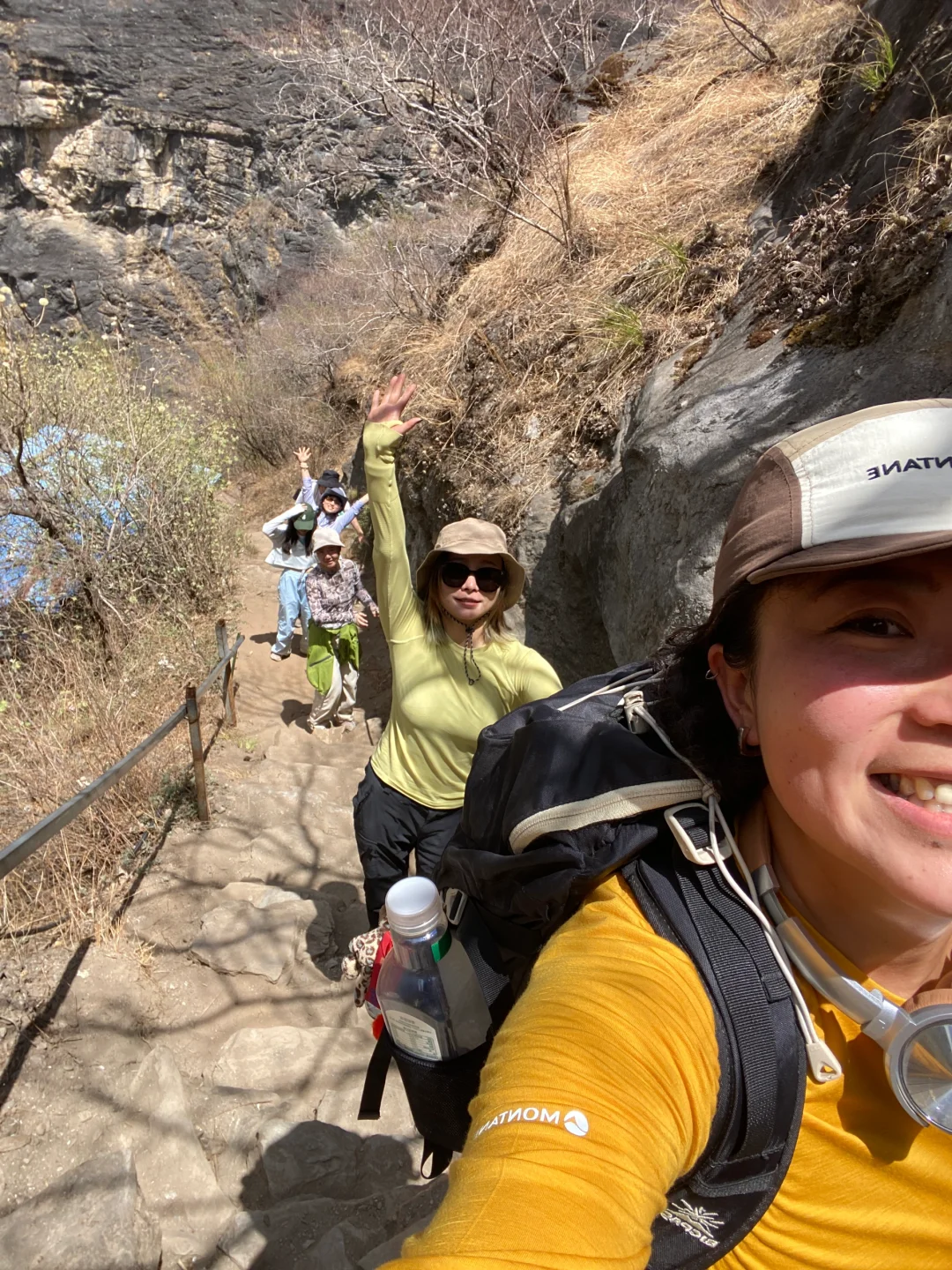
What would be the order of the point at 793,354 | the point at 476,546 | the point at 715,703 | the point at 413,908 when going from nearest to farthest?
the point at 715,703 → the point at 413,908 → the point at 476,546 → the point at 793,354

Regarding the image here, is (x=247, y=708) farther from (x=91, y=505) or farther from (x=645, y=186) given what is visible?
(x=645, y=186)

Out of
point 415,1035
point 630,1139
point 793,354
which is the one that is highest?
point 793,354

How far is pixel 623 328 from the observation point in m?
4.65

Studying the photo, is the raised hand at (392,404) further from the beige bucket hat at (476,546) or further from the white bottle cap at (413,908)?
the white bottle cap at (413,908)

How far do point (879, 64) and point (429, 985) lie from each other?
493 centimetres

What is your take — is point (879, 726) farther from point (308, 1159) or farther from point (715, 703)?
point (308, 1159)

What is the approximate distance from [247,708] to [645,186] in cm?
553

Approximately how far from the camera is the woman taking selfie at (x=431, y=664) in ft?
8.33

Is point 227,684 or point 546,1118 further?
point 227,684

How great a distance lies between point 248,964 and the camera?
315 centimetres

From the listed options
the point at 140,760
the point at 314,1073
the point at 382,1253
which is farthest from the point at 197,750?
the point at 382,1253

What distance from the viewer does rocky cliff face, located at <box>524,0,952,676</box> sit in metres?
2.64

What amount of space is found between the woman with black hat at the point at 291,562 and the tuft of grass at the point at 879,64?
5.07 m

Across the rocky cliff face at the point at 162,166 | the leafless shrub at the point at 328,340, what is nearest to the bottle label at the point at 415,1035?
the leafless shrub at the point at 328,340
